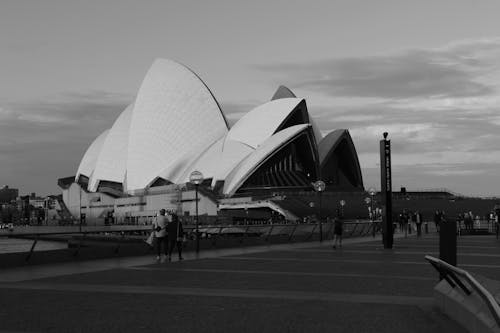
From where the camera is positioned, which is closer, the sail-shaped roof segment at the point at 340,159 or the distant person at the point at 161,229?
the distant person at the point at 161,229

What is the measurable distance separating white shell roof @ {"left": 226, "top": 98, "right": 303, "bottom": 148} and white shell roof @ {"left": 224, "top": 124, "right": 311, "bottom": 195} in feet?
5.09

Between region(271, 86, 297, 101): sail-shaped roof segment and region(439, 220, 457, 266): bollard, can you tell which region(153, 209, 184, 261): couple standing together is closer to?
region(439, 220, 457, 266): bollard

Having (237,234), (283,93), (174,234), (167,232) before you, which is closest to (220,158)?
(283,93)

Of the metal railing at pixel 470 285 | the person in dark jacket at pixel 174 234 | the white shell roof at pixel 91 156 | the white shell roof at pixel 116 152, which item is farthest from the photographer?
the white shell roof at pixel 91 156

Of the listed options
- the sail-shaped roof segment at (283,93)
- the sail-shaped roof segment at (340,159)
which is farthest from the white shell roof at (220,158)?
the sail-shaped roof segment at (283,93)

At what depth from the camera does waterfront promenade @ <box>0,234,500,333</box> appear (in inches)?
314

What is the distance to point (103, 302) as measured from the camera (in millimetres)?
10062

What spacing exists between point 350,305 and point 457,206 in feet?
228

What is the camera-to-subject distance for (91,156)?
108000 millimetres

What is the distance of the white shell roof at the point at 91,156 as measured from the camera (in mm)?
106656

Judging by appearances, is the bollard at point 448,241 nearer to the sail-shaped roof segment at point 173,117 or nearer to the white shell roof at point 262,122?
the white shell roof at point 262,122

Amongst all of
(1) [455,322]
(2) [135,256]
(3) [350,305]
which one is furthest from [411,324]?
(2) [135,256]

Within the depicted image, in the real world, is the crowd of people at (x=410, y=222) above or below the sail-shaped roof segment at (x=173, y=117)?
below

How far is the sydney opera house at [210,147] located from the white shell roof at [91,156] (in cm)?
1053
